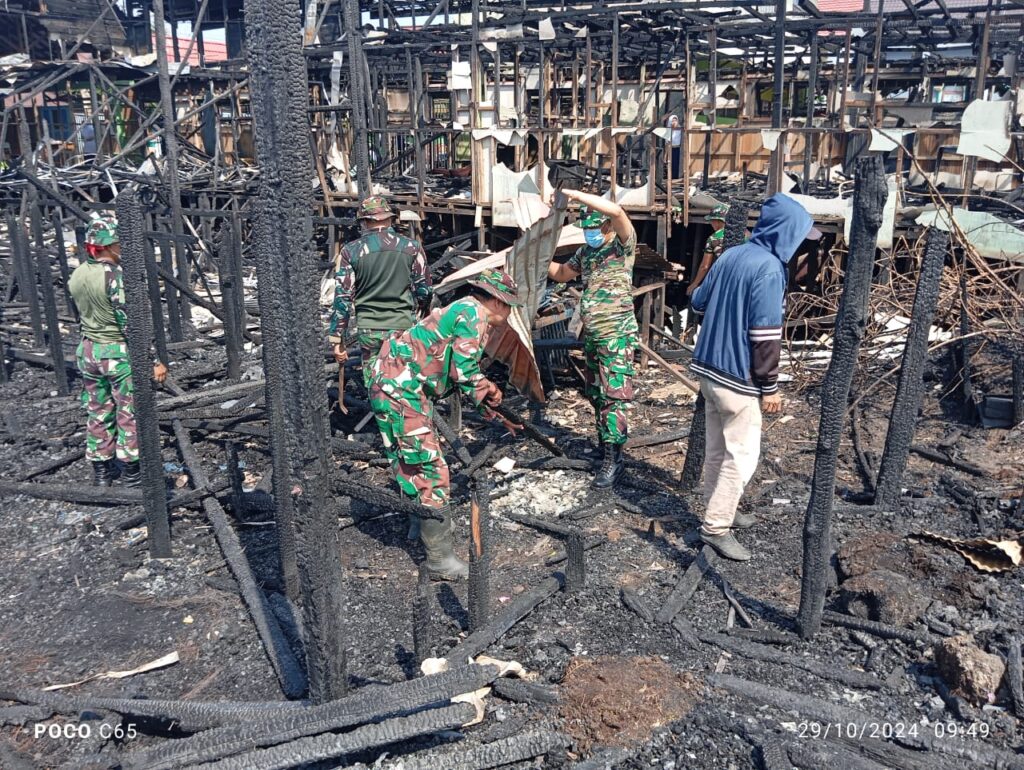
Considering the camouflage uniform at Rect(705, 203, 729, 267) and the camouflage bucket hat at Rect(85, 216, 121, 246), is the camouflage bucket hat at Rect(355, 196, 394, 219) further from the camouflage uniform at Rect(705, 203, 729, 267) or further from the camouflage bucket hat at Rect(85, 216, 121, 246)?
the camouflage uniform at Rect(705, 203, 729, 267)

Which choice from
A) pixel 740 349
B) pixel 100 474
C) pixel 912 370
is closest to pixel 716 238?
pixel 912 370

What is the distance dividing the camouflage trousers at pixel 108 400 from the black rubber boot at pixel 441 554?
2437 millimetres

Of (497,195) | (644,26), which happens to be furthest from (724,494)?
(644,26)

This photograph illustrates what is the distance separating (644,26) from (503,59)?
18.0ft

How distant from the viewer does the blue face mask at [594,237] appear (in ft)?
19.6

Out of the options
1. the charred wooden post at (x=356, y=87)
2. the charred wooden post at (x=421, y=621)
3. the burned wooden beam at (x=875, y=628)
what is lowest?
the burned wooden beam at (x=875, y=628)

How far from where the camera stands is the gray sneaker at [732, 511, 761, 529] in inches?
204

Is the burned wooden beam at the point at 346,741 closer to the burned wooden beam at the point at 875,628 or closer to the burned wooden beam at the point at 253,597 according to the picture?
the burned wooden beam at the point at 253,597

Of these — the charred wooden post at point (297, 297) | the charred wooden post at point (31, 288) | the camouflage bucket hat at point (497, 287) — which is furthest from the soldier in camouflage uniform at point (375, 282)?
the charred wooden post at point (31, 288)

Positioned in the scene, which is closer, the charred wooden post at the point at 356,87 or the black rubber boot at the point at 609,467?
the black rubber boot at the point at 609,467

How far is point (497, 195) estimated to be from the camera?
39.1 ft

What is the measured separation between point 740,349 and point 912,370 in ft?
4.52

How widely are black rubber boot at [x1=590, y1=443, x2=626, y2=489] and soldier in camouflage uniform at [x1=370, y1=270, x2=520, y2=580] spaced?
1624 millimetres

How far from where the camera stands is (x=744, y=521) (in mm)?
5191
